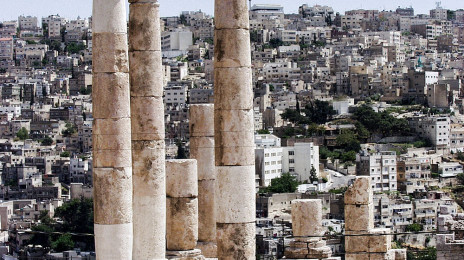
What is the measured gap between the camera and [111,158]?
12422mm

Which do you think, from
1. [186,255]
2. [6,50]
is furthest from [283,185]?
[6,50]

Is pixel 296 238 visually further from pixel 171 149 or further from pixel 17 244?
pixel 171 149

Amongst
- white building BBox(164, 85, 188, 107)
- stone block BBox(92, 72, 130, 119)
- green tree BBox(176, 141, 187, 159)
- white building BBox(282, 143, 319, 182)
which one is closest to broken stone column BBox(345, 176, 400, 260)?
stone block BBox(92, 72, 130, 119)

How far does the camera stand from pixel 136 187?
12961 mm

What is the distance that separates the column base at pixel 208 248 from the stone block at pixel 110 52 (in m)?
3.13

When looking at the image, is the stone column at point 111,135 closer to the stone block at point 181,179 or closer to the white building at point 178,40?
the stone block at point 181,179

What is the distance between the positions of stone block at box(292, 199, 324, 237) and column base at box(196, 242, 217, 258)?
102cm

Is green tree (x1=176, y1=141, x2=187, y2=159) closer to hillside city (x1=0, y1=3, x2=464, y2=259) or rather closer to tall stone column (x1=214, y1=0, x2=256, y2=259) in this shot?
hillside city (x1=0, y1=3, x2=464, y2=259)

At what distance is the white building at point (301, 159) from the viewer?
79812mm

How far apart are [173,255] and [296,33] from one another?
132m

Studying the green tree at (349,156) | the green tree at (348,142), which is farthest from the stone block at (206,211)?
the green tree at (348,142)

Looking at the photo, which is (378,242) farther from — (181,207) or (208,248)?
(181,207)

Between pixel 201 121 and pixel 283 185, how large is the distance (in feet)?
194

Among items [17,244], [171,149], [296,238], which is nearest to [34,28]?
[171,149]
